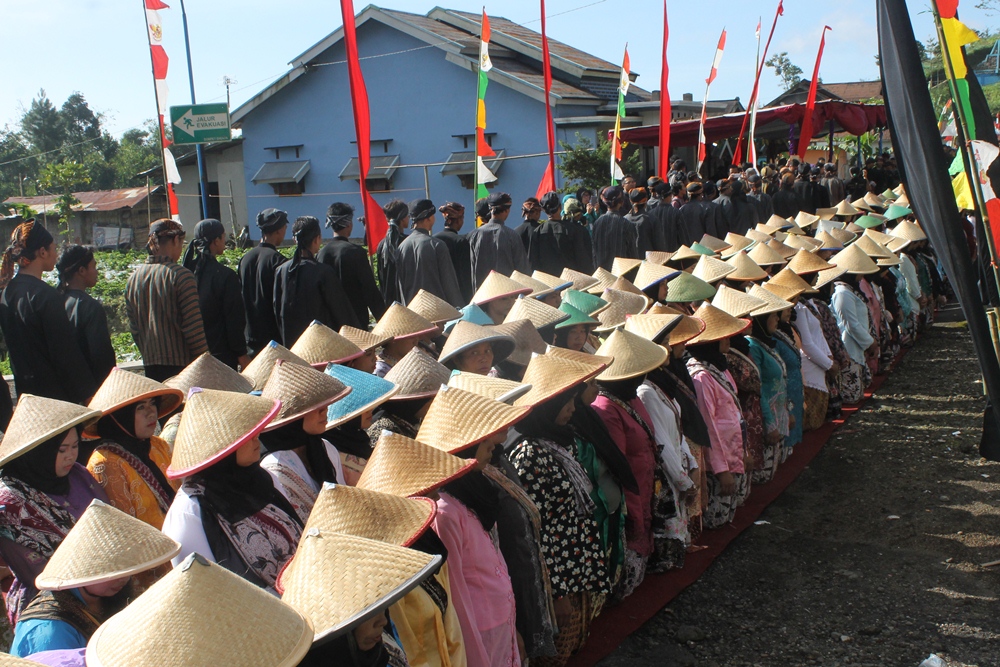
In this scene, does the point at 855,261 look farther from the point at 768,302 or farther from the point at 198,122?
the point at 198,122

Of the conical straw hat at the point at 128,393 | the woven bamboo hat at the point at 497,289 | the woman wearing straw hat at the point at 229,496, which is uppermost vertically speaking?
the woven bamboo hat at the point at 497,289

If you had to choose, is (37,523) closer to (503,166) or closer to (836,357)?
(836,357)

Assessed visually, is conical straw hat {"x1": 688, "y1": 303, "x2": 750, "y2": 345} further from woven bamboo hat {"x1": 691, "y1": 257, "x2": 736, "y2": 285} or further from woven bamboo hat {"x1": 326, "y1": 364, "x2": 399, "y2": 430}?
woven bamboo hat {"x1": 326, "y1": 364, "x2": 399, "y2": 430}

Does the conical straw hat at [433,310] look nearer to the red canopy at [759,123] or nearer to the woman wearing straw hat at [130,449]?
the woman wearing straw hat at [130,449]

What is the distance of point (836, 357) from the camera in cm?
830

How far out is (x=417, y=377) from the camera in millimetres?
4137

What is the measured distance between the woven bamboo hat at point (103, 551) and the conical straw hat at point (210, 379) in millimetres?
1750

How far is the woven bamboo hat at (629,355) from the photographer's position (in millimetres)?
4652

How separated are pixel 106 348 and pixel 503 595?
10.4 ft

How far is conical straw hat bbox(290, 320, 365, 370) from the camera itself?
4888 mm

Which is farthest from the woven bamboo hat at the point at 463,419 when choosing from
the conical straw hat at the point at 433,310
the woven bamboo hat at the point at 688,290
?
the woven bamboo hat at the point at 688,290

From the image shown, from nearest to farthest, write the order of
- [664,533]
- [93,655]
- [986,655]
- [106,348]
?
1. [93,655]
2. [986,655]
3. [664,533]
4. [106,348]

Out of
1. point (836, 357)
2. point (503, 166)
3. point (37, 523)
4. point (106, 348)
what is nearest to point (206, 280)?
point (106, 348)

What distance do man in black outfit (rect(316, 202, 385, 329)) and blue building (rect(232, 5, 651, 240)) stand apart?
13.8 metres
